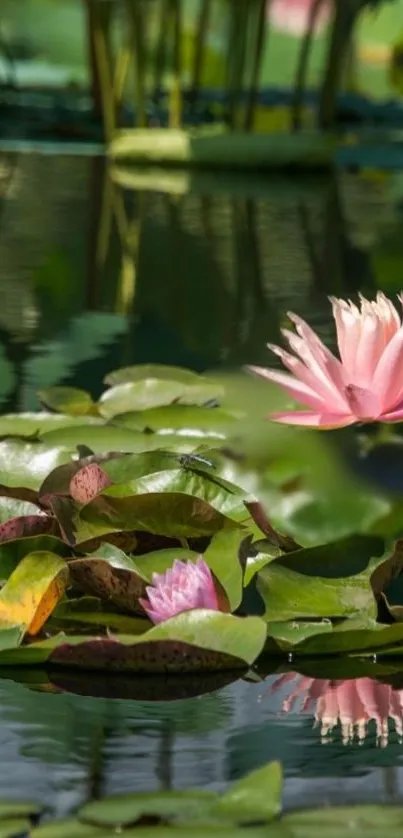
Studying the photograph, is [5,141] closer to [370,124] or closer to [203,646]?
[370,124]

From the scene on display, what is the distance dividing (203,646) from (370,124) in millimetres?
7456

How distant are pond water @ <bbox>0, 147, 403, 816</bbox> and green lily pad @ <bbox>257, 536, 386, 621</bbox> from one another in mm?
87

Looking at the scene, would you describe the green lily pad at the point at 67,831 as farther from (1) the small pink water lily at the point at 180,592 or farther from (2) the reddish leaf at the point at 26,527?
(2) the reddish leaf at the point at 26,527

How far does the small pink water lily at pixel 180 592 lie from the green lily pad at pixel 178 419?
0.53 meters

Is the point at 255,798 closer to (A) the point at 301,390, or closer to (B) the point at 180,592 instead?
(B) the point at 180,592

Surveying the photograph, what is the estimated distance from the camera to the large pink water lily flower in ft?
4.78

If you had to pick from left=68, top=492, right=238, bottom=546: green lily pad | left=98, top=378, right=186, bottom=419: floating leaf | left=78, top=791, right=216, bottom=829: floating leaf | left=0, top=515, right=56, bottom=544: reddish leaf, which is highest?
left=78, top=791, right=216, bottom=829: floating leaf

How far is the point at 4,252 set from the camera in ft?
14.1

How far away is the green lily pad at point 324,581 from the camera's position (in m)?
1.44

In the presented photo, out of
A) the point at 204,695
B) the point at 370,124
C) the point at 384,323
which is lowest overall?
the point at 370,124

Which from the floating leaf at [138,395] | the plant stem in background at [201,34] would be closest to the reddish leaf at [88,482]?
the floating leaf at [138,395]

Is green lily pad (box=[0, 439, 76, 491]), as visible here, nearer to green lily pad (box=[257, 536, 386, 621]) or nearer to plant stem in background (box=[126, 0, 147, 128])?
green lily pad (box=[257, 536, 386, 621])

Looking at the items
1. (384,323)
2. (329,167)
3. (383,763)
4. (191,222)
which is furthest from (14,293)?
(329,167)

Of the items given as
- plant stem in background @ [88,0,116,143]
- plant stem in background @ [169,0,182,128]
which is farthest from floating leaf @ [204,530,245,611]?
plant stem in background @ [169,0,182,128]
